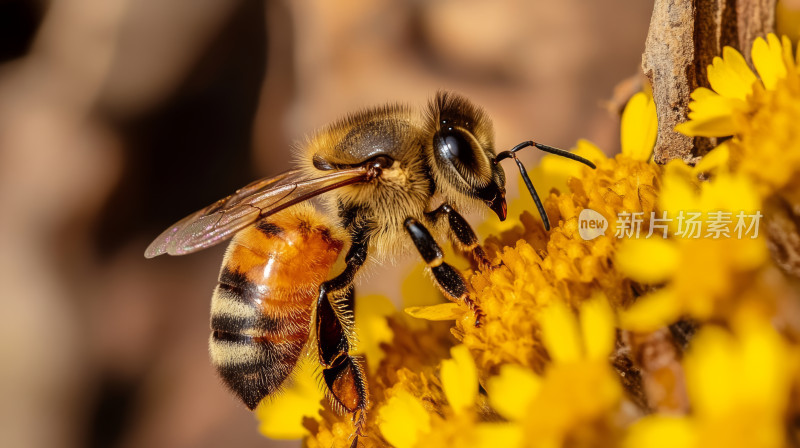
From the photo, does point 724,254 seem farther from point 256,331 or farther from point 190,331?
point 190,331

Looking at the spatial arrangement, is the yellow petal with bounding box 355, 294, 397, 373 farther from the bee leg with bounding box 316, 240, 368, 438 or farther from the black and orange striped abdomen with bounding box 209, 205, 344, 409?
the black and orange striped abdomen with bounding box 209, 205, 344, 409

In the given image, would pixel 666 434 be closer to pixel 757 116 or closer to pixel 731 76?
pixel 757 116

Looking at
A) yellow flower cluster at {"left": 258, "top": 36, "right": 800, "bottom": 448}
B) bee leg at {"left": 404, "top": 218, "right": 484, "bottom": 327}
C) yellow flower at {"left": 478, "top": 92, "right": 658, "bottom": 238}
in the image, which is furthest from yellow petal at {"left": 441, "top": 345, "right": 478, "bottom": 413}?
yellow flower at {"left": 478, "top": 92, "right": 658, "bottom": 238}

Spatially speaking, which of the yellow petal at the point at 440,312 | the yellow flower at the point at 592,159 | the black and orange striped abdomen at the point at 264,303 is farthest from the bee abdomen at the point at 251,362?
the yellow flower at the point at 592,159

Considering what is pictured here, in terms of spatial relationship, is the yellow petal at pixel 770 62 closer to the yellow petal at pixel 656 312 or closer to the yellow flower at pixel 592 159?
the yellow flower at pixel 592 159

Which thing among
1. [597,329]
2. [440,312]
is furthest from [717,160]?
[440,312]

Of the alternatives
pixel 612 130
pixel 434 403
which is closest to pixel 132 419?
pixel 434 403
